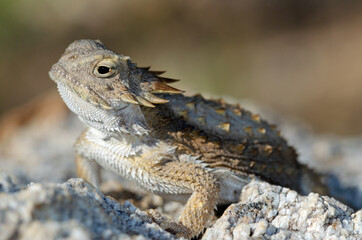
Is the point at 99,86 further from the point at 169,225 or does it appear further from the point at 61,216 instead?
the point at 61,216

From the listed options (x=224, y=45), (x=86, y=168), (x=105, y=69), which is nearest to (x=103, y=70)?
(x=105, y=69)

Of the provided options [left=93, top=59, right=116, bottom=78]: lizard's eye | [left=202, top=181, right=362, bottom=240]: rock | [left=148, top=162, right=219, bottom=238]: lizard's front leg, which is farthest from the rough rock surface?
[left=93, top=59, right=116, bottom=78]: lizard's eye

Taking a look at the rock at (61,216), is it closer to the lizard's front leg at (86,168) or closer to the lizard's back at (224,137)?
the lizard's back at (224,137)

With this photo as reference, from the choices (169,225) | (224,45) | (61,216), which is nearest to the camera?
(61,216)

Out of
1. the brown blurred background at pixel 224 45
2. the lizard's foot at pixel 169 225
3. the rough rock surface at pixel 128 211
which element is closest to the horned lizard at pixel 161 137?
the lizard's foot at pixel 169 225

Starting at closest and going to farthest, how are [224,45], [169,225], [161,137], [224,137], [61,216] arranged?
[61,216]
[169,225]
[161,137]
[224,137]
[224,45]

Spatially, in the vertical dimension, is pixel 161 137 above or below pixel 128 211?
above

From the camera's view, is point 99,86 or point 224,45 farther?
point 224,45
